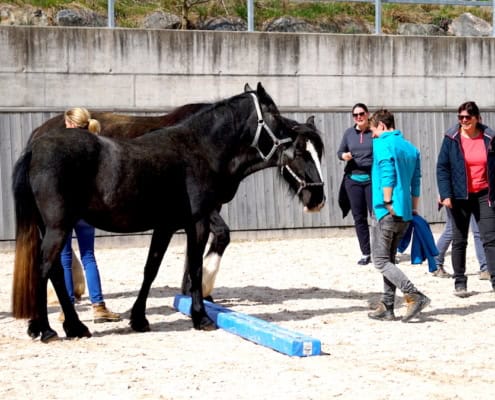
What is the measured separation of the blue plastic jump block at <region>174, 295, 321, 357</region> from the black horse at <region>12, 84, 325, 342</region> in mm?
183

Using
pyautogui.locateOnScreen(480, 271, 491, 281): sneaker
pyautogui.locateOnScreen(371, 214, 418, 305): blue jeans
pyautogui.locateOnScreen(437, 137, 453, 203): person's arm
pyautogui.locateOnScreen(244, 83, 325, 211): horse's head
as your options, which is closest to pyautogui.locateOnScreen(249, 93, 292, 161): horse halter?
pyautogui.locateOnScreen(244, 83, 325, 211): horse's head

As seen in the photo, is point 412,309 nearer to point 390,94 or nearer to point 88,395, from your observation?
point 88,395

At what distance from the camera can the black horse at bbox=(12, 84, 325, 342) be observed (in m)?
8.11

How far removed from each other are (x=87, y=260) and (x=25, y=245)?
1.22 metres

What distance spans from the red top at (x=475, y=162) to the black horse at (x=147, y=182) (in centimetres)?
177

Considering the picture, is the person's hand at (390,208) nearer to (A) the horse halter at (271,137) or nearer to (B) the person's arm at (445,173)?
(A) the horse halter at (271,137)

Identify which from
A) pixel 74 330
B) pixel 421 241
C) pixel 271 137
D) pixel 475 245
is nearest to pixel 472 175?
pixel 421 241

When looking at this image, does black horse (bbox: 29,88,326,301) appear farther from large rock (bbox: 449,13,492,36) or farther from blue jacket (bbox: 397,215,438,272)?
large rock (bbox: 449,13,492,36)

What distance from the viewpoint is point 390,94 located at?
655 inches

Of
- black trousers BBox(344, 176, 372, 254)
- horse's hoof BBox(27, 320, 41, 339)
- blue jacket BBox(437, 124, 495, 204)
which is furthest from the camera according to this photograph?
black trousers BBox(344, 176, 372, 254)

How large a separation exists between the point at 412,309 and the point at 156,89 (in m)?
7.38

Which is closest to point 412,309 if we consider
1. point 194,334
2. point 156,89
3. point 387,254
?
point 387,254

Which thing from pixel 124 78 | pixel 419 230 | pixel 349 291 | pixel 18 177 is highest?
pixel 124 78

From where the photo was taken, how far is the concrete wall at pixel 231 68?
14.8 metres
